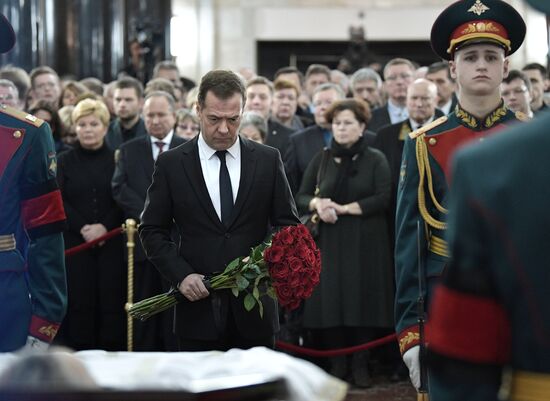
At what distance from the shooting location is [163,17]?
70.7ft

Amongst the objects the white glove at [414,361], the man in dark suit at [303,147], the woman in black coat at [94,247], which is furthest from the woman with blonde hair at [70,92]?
the white glove at [414,361]

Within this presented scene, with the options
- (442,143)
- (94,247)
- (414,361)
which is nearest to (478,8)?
(442,143)

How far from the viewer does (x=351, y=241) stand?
8.02 m

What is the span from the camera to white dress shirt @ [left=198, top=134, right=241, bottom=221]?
5.08 m

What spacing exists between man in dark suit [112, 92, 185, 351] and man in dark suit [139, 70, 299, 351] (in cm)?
271

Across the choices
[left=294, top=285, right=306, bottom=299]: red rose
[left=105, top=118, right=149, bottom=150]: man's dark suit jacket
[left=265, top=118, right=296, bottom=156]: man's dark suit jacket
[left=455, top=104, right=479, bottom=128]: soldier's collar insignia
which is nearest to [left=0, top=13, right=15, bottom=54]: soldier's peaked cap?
[left=294, top=285, right=306, bottom=299]: red rose

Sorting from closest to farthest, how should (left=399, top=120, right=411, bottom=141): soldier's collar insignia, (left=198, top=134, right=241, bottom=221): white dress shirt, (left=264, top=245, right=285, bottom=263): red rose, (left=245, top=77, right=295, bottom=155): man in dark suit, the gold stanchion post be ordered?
(left=264, top=245, right=285, bottom=263): red rose < (left=198, top=134, right=241, bottom=221): white dress shirt < the gold stanchion post < (left=399, top=120, right=411, bottom=141): soldier's collar insignia < (left=245, top=77, right=295, bottom=155): man in dark suit

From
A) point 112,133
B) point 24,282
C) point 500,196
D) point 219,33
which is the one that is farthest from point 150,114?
point 219,33

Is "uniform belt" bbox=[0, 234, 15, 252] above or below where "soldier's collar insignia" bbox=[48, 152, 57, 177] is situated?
below

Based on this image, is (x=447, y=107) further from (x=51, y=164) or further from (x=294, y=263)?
(x=51, y=164)

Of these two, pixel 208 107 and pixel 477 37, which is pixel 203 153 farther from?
A: pixel 477 37

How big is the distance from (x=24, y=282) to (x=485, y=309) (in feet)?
9.21

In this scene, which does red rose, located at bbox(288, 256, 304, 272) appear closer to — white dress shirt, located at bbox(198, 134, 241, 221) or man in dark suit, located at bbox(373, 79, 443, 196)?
white dress shirt, located at bbox(198, 134, 241, 221)

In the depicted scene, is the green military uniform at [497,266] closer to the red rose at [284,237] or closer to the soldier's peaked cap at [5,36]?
the red rose at [284,237]
